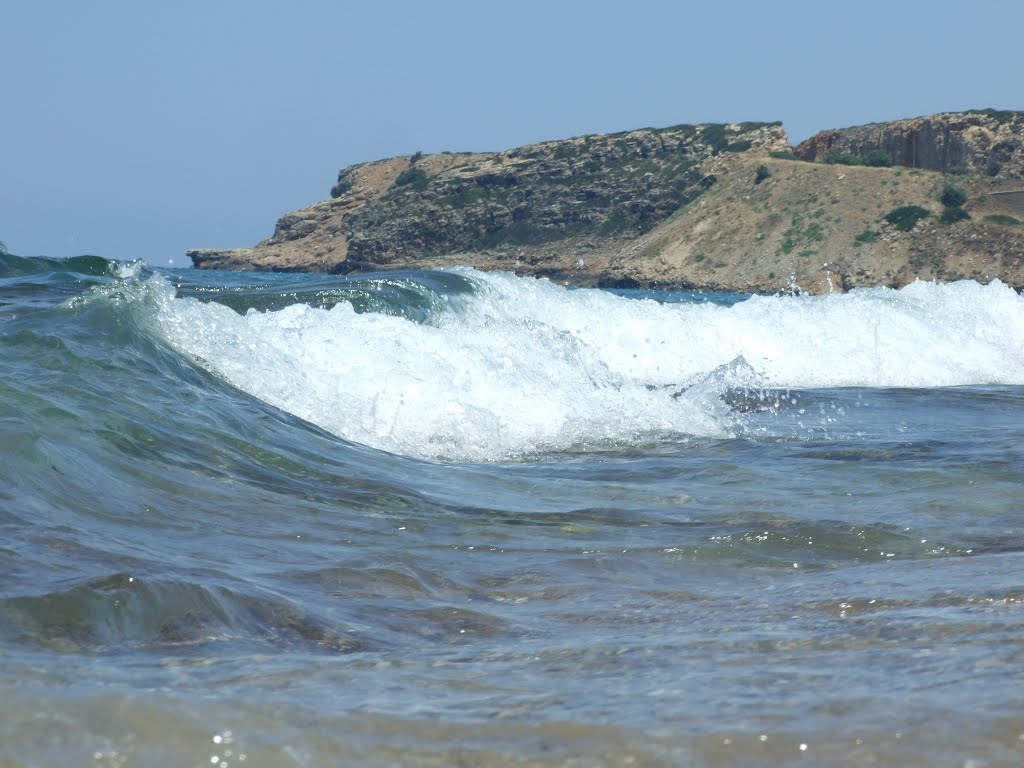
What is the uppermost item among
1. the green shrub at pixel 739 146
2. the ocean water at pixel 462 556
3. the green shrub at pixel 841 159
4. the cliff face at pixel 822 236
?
the green shrub at pixel 739 146

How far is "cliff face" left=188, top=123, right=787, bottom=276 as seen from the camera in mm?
82375

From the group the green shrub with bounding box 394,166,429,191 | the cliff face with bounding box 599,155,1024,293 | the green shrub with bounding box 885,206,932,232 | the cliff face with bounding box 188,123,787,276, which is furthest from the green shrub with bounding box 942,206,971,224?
the green shrub with bounding box 394,166,429,191

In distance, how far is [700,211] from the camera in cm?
7462

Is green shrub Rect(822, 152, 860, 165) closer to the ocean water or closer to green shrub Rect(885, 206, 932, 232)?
green shrub Rect(885, 206, 932, 232)

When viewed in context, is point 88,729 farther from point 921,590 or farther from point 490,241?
point 490,241

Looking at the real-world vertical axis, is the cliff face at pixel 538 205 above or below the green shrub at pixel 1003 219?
above

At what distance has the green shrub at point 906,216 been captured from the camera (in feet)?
207

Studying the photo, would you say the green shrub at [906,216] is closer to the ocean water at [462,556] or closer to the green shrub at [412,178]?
the green shrub at [412,178]

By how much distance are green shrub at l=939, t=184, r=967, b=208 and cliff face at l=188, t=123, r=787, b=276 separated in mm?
16921

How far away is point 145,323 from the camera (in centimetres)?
824

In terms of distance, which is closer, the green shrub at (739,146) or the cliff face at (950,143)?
the cliff face at (950,143)

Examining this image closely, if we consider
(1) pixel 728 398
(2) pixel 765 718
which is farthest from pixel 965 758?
(1) pixel 728 398

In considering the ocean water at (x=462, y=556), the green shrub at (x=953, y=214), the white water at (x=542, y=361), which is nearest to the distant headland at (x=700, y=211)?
the green shrub at (x=953, y=214)

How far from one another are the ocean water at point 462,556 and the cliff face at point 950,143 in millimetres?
63857
